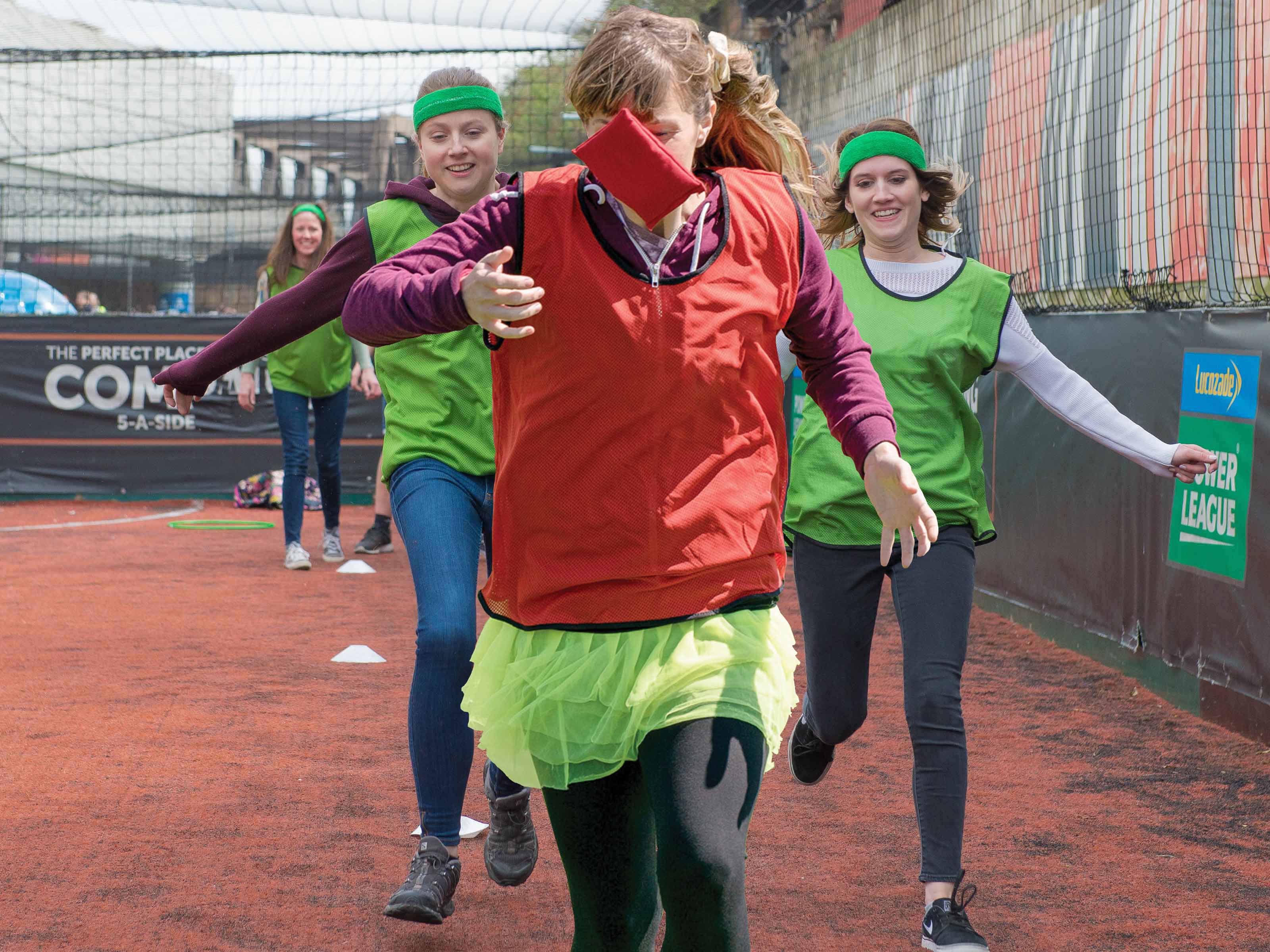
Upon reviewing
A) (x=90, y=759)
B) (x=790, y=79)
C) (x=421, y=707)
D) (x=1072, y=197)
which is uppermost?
(x=790, y=79)

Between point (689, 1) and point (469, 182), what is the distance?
142 cm

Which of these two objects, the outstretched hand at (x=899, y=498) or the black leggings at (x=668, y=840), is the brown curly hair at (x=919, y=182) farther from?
the black leggings at (x=668, y=840)

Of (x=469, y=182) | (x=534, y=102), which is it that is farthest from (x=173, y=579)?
(x=534, y=102)

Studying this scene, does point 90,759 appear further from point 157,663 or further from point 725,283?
point 725,283

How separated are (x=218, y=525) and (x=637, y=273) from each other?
32.5 ft

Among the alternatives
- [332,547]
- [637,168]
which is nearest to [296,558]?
[332,547]

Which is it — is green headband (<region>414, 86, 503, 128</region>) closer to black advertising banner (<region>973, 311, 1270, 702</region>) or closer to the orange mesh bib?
the orange mesh bib

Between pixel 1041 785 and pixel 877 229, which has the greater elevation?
pixel 877 229

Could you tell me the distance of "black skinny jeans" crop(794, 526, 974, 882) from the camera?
351cm

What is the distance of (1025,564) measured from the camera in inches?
309

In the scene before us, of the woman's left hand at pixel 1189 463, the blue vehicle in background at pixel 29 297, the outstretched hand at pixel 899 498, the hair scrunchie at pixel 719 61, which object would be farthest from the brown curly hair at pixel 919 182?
the blue vehicle in background at pixel 29 297

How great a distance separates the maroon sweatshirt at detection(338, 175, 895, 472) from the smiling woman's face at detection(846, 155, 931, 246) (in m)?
1.52

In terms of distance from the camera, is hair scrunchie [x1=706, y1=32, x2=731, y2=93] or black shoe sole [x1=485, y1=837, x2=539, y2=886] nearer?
hair scrunchie [x1=706, y1=32, x2=731, y2=93]

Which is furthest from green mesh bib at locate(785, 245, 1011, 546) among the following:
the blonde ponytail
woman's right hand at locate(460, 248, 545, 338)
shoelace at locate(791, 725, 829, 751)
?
woman's right hand at locate(460, 248, 545, 338)
